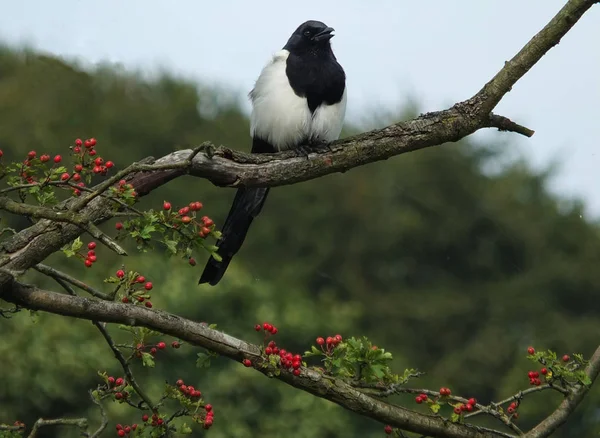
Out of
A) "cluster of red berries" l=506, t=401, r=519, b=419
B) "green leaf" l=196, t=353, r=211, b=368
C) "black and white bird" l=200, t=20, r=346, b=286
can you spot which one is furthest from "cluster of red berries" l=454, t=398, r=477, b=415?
"black and white bird" l=200, t=20, r=346, b=286

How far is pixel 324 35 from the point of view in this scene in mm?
5711

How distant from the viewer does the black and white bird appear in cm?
545

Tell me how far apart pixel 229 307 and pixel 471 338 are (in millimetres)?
7832

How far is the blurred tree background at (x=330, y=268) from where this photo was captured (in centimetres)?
1530

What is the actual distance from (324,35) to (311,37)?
0.08 m

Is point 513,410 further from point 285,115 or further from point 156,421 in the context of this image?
point 285,115

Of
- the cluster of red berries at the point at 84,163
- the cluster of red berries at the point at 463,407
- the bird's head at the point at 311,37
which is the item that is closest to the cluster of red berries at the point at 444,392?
the cluster of red berries at the point at 463,407

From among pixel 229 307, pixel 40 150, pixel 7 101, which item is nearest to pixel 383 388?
pixel 229 307

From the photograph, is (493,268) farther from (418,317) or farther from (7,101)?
(7,101)

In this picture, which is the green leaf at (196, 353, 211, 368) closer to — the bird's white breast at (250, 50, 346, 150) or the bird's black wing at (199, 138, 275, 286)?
the bird's black wing at (199, 138, 275, 286)

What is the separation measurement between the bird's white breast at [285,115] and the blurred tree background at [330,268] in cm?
936

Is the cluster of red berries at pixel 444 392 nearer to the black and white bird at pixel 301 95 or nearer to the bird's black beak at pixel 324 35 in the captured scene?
the black and white bird at pixel 301 95

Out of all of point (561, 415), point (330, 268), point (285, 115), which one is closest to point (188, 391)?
point (561, 415)

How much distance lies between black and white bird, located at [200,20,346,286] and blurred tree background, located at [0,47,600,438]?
9.36 metres
